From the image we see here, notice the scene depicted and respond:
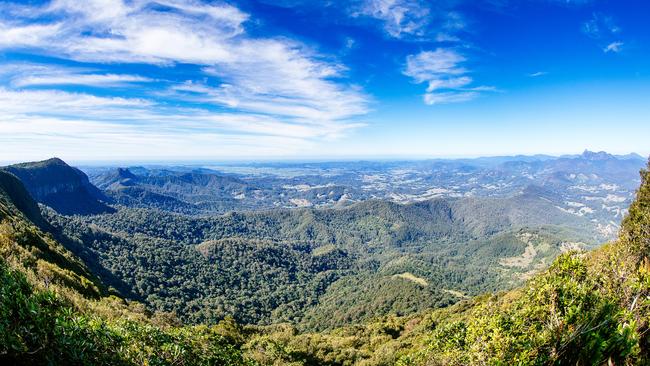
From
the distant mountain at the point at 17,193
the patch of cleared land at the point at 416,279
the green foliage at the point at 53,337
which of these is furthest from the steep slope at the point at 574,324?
the patch of cleared land at the point at 416,279

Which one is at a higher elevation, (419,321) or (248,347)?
(248,347)

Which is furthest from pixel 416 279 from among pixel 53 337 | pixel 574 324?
pixel 53 337

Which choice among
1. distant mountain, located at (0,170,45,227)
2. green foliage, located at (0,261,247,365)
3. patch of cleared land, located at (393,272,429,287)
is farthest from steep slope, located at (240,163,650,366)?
patch of cleared land, located at (393,272,429,287)

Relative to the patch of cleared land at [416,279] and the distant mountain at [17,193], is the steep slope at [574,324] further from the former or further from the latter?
the patch of cleared land at [416,279]

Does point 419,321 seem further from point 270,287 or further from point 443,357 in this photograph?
point 270,287

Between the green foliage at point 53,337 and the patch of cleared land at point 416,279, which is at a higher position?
the green foliage at point 53,337

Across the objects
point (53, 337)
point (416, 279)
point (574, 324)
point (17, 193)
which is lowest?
point (416, 279)

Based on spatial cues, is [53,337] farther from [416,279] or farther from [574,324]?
[416,279]

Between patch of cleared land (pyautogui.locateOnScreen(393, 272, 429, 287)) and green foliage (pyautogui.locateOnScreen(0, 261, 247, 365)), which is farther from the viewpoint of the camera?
patch of cleared land (pyautogui.locateOnScreen(393, 272, 429, 287))

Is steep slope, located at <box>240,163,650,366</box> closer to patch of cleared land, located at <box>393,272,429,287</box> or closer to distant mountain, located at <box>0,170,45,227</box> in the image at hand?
distant mountain, located at <box>0,170,45,227</box>

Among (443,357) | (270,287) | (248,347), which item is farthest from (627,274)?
(270,287)

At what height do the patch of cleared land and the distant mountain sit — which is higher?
the distant mountain
